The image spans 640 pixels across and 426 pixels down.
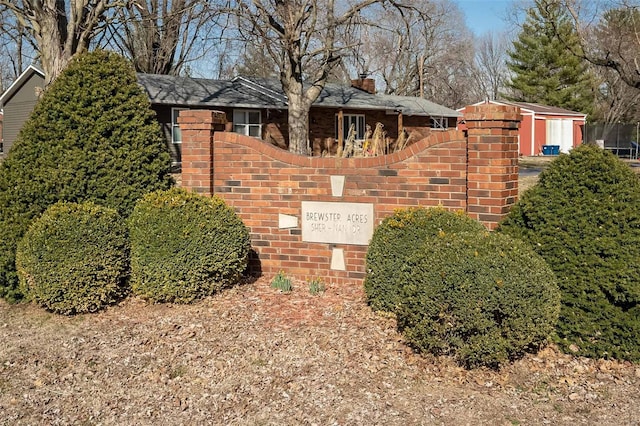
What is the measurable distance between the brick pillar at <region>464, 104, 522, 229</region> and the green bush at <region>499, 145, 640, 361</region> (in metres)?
0.68

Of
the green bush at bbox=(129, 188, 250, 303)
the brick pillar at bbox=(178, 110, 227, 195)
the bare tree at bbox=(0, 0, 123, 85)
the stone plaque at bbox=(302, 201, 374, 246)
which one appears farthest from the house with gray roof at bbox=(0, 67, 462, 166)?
the green bush at bbox=(129, 188, 250, 303)

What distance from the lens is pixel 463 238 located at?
16.1ft

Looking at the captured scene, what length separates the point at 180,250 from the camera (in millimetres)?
6141

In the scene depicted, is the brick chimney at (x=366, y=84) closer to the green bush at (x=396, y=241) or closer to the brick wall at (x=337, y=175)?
the brick wall at (x=337, y=175)

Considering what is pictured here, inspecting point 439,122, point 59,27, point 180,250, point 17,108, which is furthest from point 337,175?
point 439,122

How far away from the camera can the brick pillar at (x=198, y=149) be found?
7.50 metres

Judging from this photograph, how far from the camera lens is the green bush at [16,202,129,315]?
6.04 meters

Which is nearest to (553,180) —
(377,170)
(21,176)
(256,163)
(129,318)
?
(377,170)

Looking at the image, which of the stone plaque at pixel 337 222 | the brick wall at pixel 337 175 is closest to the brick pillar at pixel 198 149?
the brick wall at pixel 337 175

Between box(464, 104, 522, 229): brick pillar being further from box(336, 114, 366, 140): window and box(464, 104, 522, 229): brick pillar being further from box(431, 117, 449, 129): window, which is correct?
box(431, 117, 449, 129): window

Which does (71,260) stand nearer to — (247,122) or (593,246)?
(593,246)

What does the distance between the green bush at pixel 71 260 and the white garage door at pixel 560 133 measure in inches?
1527

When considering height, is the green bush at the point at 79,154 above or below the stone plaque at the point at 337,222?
above

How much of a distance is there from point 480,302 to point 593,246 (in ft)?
3.96
